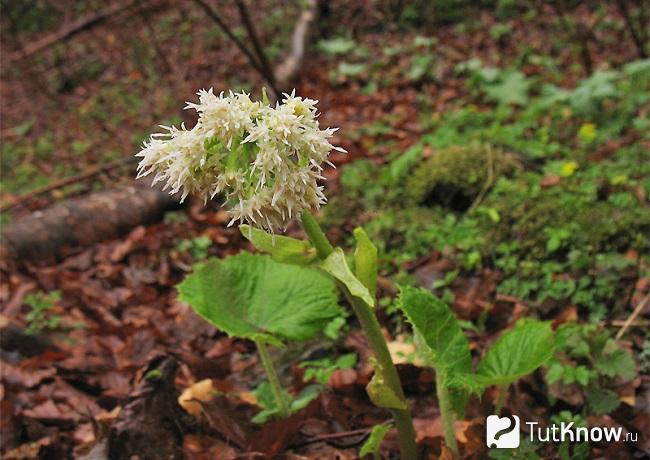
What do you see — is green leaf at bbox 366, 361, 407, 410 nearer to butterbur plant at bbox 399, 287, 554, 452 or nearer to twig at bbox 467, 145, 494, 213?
butterbur plant at bbox 399, 287, 554, 452

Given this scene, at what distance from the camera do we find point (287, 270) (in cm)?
224

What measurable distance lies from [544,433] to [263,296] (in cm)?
101

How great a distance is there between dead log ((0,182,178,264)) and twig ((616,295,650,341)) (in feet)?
10.9

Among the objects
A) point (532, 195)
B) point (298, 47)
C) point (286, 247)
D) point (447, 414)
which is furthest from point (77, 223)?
point (298, 47)

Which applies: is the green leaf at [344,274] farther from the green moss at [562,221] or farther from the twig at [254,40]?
the twig at [254,40]

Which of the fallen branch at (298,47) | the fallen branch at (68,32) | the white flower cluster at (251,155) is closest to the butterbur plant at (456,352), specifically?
the white flower cluster at (251,155)

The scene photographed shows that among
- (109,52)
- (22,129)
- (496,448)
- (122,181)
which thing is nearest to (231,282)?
(496,448)

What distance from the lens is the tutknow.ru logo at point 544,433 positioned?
1914mm

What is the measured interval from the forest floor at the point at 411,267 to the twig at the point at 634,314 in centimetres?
3

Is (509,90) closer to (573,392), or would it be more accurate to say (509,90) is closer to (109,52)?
(573,392)

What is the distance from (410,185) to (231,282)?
194cm

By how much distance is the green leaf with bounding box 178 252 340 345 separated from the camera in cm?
209

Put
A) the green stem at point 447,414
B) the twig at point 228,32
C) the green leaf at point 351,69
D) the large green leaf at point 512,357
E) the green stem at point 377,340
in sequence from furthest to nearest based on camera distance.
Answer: the green leaf at point 351,69 < the twig at point 228,32 < the green stem at point 447,414 < the large green leaf at point 512,357 < the green stem at point 377,340

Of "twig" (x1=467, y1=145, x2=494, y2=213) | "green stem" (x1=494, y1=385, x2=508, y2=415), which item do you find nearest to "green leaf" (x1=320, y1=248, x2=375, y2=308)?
"green stem" (x1=494, y1=385, x2=508, y2=415)
